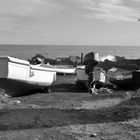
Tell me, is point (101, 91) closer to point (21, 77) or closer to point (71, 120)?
point (21, 77)

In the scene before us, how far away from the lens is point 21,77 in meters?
10.1

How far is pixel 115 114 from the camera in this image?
7.47 metres

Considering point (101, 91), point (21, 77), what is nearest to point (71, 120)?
point (21, 77)

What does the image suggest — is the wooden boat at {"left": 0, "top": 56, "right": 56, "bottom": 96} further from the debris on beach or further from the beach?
the debris on beach

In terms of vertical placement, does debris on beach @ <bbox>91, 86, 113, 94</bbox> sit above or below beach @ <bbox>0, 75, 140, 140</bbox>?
above

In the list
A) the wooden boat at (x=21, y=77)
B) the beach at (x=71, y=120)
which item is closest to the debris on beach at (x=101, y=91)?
the beach at (x=71, y=120)

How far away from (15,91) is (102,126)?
545 centimetres

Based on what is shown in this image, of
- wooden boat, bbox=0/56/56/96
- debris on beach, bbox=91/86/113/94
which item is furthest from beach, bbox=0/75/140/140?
debris on beach, bbox=91/86/113/94

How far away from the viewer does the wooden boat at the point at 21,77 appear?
9.20 m

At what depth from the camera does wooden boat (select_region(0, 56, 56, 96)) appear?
9.20 metres

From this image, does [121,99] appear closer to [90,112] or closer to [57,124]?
[90,112]

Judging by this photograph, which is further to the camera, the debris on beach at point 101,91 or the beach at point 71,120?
the debris on beach at point 101,91

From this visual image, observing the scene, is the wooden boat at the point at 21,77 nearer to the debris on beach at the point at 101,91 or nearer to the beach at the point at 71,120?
the beach at the point at 71,120

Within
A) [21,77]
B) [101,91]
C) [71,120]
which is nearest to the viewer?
[71,120]
